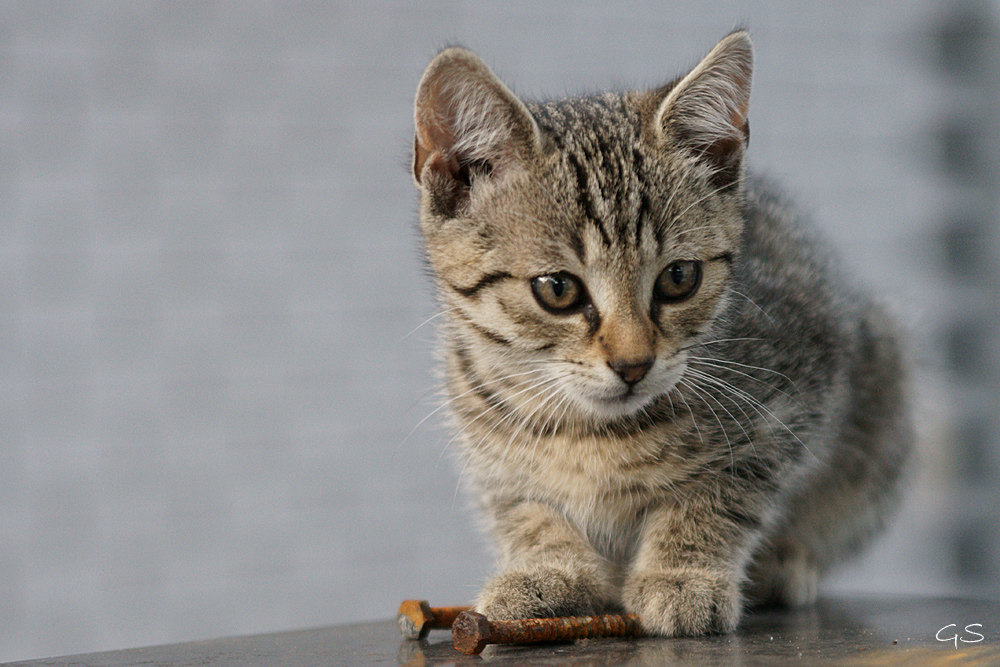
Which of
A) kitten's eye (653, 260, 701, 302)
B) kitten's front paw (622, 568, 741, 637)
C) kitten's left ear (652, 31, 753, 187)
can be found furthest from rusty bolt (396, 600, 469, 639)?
kitten's left ear (652, 31, 753, 187)

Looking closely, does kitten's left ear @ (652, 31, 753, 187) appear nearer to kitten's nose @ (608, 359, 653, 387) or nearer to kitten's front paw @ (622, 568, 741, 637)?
kitten's nose @ (608, 359, 653, 387)

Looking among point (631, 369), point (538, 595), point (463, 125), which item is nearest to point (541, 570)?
point (538, 595)

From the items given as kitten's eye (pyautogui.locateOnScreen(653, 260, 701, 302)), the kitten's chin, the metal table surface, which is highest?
kitten's eye (pyautogui.locateOnScreen(653, 260, 701, 302))

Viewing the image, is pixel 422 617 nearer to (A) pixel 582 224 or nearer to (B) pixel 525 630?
(B) pixel 525 630

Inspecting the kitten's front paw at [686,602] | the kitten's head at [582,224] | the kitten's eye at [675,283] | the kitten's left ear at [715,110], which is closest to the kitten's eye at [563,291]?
the kitten's head at [582,224]

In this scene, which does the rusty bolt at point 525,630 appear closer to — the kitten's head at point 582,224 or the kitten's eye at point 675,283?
the kitten's head at point 582,224

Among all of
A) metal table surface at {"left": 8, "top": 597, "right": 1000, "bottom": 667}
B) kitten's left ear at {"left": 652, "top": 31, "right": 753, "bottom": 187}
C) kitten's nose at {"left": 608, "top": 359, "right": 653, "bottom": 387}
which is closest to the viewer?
metal table surface at {"left": 8, "top": 597, "right": 1000, "bottom": 667}
